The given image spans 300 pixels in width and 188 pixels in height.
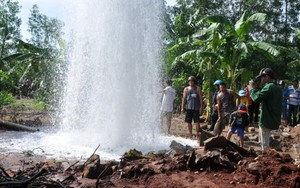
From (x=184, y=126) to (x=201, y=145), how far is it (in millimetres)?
4860

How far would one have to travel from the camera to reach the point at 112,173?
5406 millimetres

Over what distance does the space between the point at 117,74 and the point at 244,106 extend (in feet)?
10.3

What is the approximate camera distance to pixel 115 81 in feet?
27.6

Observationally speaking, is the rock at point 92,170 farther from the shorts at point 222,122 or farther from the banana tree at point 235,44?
the banana tree at point 235,44

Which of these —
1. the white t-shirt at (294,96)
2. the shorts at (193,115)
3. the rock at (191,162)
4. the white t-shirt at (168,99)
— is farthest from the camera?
the white t-shirt at (294,96)

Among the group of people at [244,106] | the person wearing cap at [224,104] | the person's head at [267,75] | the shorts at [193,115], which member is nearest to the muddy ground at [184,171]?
the group of people at [244,106]

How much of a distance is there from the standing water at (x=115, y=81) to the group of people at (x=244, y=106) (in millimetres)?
1159

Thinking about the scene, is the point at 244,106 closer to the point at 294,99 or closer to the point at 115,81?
the point at 115,81

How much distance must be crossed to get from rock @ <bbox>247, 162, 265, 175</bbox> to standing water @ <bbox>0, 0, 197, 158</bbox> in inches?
125

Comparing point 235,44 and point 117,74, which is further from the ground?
point 235,44

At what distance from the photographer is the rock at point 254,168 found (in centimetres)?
495

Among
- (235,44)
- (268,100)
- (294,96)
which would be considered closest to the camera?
(268,100)

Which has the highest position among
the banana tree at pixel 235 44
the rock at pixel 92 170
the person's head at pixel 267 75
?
the banana tree at pixel 235 44

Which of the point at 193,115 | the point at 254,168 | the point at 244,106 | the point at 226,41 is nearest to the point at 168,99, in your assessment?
the point at 193,115
